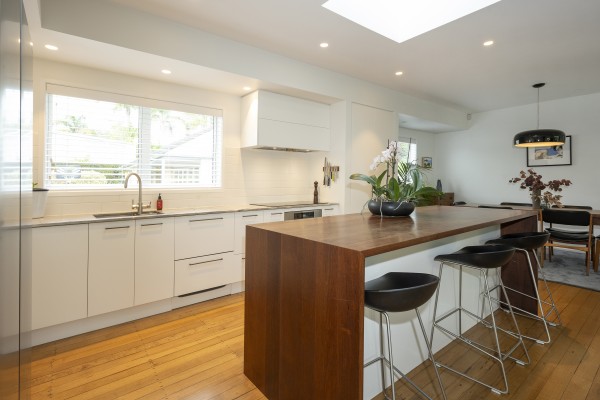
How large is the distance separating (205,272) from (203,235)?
374mm

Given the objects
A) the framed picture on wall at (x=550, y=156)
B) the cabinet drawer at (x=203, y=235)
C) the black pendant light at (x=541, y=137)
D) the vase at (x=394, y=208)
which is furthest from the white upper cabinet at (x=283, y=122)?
the framed picture on wall at (x=550, y=156)

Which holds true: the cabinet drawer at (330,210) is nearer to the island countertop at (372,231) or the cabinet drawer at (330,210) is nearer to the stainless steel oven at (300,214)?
the stainless steel oven at (300,214)

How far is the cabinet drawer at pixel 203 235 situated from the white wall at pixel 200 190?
586 millimetres

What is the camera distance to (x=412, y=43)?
10.5ft

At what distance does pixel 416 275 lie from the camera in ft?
5.14

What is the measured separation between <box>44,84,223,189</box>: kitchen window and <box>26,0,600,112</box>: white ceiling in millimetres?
346

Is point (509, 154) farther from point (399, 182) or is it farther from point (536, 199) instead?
point (399, 182)

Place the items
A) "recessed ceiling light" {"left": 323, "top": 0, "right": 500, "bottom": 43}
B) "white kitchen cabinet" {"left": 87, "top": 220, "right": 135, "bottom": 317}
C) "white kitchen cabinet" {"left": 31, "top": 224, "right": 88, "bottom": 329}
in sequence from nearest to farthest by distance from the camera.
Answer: "white kitchen cabinet" {"left": 31, "top": 224, "right": 88, "bottom": 329} → "white kitchen cabinet" {"left": 87, "top": 220, "right": 135, "bottom": 317} → "recessed ceiling light" {"left": 323, "top": 0, "right": 500, "bottom": 43}

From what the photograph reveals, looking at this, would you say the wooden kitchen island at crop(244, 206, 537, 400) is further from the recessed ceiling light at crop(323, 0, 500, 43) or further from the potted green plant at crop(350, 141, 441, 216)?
the recessed ceiling light at crop(323, 0, 500, 43)

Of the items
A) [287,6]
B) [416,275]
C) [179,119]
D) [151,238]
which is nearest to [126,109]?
[179,119]

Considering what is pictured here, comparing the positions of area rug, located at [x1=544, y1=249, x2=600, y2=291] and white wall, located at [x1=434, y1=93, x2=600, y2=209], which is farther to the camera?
white wall, located at [x1=434, y1=93, x2=600, y2=209]

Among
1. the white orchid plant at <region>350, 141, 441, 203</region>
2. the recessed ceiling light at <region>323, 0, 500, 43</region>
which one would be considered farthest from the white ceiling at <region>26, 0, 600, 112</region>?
the white orchid plant at <region>350, 141, 441, 203</region>

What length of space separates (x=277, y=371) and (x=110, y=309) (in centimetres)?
168

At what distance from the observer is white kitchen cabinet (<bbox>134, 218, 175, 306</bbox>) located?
8.69 feet
